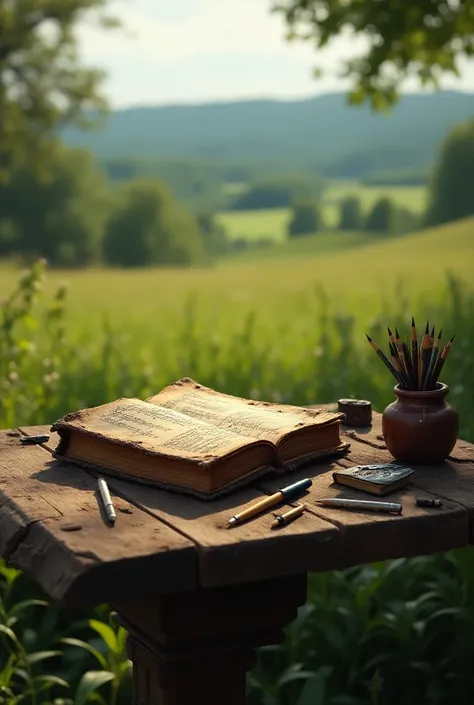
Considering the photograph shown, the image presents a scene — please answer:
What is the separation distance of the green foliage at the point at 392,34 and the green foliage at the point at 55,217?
59.2m

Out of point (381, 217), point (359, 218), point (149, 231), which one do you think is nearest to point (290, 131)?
point (359, 218)

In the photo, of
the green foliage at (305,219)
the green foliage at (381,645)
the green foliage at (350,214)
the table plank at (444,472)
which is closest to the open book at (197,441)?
the table plank at (444,472)

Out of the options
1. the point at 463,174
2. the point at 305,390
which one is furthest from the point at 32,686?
the point at 463,174

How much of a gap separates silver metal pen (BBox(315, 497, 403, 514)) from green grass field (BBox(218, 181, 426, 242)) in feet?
274

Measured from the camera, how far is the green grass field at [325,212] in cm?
9112

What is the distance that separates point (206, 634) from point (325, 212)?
315 feet

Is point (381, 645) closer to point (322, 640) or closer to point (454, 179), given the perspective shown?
point (322, 640)

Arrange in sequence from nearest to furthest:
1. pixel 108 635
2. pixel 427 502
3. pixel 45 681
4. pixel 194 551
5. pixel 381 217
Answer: pixel 194 551, pixel 427 502, pixel 108 635, pixel 45 681, pixel 381 217

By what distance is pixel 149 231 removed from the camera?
3115 inches

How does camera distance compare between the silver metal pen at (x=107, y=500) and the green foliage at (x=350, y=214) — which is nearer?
the silver metal pen at (x=107, y=500)

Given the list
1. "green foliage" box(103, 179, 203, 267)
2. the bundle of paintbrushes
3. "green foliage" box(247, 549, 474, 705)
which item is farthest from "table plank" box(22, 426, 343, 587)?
"green foliage" box(103, 179, 203, 267)

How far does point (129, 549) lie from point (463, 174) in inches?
2473

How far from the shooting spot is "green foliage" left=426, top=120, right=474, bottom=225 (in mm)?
61562

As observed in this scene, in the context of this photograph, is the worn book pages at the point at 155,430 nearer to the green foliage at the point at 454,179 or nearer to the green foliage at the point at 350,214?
the green foliage at the point at 454,179
